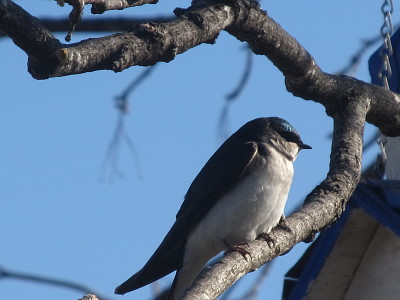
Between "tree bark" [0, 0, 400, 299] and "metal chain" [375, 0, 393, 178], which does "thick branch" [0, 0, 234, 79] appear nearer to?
"tree bark" [0, 0, 400, 299]

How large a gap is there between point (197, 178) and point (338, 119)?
40.2 inches

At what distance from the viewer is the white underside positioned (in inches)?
165

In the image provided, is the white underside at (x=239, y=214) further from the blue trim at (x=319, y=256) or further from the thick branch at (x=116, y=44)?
the thick branch at (x=116, y=44)

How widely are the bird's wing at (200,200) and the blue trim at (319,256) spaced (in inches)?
20.2

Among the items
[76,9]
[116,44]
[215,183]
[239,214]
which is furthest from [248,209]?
[76,9]

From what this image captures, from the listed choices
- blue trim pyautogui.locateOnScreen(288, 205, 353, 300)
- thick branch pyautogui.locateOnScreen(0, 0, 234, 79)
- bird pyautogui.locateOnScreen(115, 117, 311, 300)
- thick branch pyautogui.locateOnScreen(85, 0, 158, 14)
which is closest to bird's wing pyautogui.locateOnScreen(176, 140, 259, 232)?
bird pyautogui.locateOnScreen(115, 117, 311, 300)

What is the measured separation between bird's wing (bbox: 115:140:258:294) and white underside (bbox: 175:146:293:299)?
0.11 feet

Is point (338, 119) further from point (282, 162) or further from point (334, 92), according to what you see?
point (282, 162)

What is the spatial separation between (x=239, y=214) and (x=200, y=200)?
21cm

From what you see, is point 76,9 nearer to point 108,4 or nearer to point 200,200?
point 108,4

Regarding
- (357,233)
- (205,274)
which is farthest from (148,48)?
(357,233)

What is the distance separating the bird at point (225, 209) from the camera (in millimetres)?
4188

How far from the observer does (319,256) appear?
4500mm

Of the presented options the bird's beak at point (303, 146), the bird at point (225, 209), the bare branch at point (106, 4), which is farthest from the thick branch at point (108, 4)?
the bird's beak at point (303, 146)
